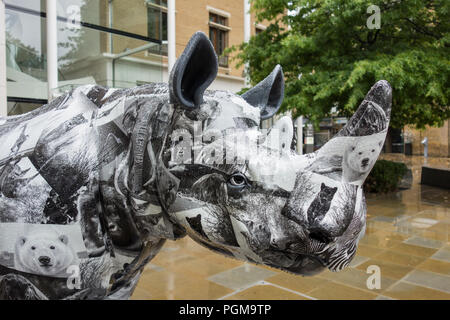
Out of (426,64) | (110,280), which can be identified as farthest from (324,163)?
(426,64)

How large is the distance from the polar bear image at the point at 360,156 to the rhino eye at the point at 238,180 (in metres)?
0.30

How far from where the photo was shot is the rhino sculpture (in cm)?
108

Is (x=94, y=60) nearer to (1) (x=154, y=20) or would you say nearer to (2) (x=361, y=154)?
(1) (x=154, y=20)

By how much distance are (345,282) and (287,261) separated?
3943mm

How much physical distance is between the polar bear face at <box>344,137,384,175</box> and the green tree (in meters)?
6.57

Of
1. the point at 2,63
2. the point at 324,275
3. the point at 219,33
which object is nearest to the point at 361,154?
the point at 324,275

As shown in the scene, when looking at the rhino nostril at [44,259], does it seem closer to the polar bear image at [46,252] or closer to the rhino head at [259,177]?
the polar bear image at [46,252]

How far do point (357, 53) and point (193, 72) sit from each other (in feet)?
28.0

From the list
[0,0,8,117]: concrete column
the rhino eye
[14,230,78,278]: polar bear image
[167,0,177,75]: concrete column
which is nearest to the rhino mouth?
the rhino eye

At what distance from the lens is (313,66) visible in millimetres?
9242

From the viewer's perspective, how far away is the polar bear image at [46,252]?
4.08 feet

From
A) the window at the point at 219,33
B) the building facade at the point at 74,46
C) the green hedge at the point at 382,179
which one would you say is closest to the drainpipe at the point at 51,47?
the building facade at the point at 74,46

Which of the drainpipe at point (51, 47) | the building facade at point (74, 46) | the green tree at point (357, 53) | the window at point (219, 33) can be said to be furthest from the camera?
the window at point (219, 33)

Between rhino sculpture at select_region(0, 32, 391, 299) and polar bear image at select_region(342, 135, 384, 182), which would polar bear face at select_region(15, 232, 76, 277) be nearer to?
rhino sculpture at select_region(0, 32, 391, 299)
